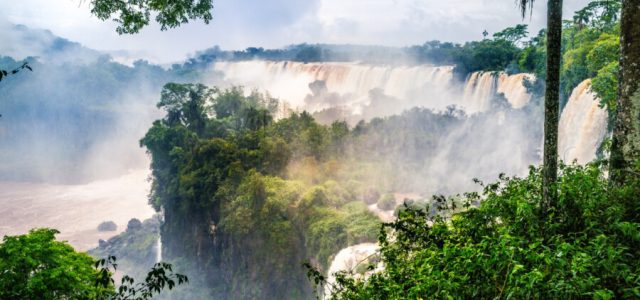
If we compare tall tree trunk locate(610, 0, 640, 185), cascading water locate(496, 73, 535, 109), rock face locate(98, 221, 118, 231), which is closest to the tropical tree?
tall tree trunk locate(610, 0, 640, 185)

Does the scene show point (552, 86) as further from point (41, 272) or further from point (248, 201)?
point (248, 201)

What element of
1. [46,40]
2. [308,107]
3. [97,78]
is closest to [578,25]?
[308,107]

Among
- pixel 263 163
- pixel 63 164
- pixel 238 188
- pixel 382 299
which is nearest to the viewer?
pixel 382 299

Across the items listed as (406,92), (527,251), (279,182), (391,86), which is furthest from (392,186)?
(527,251)

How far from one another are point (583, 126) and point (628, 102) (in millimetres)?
16824

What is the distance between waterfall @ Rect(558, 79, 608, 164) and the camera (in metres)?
20.0

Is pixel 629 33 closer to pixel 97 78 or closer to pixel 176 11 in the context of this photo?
pixel 176 11

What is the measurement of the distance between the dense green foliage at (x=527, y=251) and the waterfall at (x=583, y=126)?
14489 millimetres

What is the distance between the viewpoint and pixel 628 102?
237 inches

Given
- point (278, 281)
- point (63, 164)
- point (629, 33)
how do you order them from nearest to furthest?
point (629, 33) → point (278, 281) → point (63, 164)

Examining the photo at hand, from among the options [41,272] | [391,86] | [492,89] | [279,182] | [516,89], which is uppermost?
[391,86]

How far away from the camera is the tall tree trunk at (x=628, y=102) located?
5.86m

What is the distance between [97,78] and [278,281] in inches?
3866

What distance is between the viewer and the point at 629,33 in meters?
5.91
